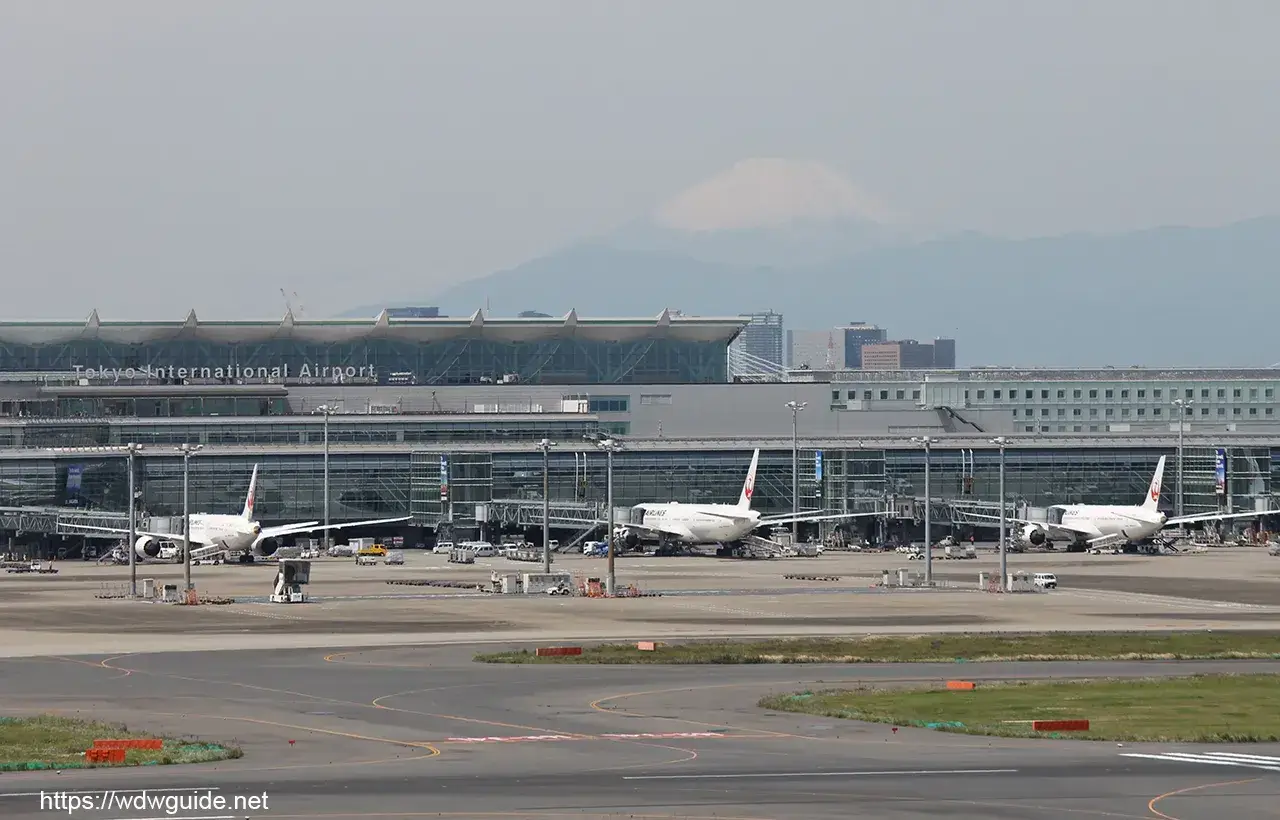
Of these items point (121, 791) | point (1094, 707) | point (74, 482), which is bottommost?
point (1094, 707)

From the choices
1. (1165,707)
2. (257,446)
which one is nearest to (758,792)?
(1165,707)

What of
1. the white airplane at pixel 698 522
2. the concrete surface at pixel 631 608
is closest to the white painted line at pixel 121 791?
the concrete surface at pixel 631 608

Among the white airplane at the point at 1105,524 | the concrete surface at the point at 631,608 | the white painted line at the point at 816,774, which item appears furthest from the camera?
the white airplane at the point at 1105,524

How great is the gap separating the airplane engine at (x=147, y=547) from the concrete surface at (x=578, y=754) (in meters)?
92.7

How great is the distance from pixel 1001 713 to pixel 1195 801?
54.0 feet

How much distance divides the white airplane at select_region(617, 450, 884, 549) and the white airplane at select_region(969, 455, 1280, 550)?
20619 millimetres

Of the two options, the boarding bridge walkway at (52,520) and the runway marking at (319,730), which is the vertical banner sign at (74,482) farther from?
the runway marking at (319,730)

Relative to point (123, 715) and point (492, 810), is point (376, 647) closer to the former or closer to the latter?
point (123, 715)

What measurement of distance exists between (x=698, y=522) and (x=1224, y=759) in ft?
396

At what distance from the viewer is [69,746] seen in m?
45.2

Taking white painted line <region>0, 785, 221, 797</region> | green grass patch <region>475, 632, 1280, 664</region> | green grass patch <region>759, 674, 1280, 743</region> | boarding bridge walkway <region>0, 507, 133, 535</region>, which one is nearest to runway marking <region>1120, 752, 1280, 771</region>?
green grass patch <region>759, 674, 1280, 743</region>

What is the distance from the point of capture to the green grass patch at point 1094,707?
49.1 m

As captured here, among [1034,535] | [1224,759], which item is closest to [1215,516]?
[1034,535]

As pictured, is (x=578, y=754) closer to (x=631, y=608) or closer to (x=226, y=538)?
(x=631, y=608)
